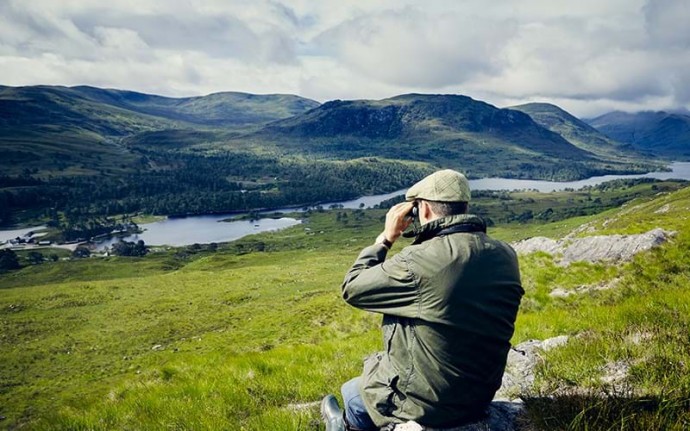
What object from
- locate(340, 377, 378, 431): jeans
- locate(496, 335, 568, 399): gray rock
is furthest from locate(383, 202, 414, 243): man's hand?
locate(496, 335, 568, 399): gray rock

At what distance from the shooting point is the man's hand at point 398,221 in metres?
4.74

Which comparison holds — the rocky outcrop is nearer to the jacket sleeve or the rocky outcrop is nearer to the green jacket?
the green jacket

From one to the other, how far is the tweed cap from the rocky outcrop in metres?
15.6

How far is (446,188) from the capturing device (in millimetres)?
4395

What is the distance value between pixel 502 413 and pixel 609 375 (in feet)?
5.13

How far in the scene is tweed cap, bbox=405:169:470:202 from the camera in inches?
172

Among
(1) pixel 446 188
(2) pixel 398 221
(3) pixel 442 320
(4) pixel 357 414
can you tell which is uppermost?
(1) pixel 446 188

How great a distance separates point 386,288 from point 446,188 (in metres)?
1.23

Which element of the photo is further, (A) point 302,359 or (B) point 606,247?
(B) point 606,247

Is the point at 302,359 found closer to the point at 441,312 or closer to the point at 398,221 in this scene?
the point at 398,221

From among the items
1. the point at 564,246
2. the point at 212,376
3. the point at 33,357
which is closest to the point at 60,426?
the point at 212,376

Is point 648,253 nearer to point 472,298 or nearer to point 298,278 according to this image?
point 472,298

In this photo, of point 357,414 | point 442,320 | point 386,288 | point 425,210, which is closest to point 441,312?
point 442,320

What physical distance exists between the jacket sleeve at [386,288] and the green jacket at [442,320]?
0.01m
